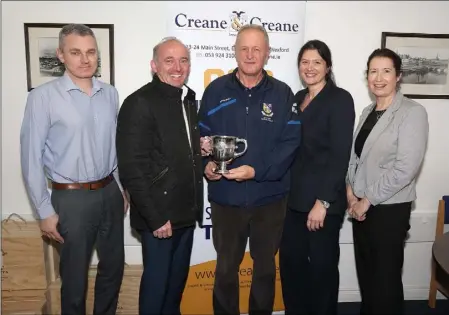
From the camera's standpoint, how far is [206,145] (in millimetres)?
2178

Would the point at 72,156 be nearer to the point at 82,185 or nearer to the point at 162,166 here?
the point at 82,185

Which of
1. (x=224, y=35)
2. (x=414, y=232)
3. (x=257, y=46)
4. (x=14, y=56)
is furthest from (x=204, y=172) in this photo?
(x=414, y=232)

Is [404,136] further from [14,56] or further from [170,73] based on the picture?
[14,56]

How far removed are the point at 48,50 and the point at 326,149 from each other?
6.82 feet

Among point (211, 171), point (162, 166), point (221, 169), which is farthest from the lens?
point (211, 171)

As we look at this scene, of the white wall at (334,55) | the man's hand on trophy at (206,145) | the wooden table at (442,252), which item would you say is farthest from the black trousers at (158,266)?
the wooden table at (442,252)

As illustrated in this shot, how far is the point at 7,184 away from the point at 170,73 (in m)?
1.72

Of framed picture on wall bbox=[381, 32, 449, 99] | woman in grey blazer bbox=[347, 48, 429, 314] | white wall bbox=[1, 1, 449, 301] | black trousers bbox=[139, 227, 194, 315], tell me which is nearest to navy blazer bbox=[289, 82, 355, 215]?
woman in grey blazer bbox=[347, 48, 429, 314]

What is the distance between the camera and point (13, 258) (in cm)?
258

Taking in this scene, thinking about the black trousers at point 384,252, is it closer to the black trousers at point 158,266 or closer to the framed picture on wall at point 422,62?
the black trousers at point 158,266

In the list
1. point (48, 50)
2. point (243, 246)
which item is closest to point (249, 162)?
point (243, 246)

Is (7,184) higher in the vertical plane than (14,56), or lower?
lower

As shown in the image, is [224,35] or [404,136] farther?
[224,35]

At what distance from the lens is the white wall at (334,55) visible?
2.73 meters
